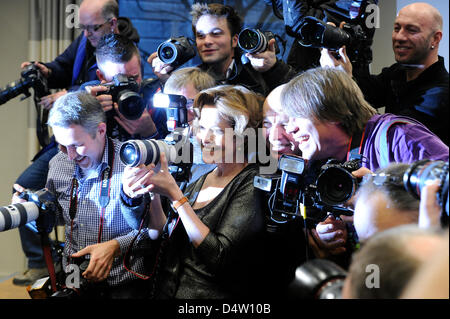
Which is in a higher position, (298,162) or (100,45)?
(100,45)

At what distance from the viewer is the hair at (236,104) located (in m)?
1.50

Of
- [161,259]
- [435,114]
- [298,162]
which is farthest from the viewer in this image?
[161,259]

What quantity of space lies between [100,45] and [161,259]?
91 cm

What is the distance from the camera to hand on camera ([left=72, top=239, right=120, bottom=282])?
154cm

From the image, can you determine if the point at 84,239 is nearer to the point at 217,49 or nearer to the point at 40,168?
the point at 40,168

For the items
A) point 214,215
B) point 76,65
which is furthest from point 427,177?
point 76,65

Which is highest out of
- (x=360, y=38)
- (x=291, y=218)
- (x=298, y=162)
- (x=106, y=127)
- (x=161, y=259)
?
(x=360, y=38)

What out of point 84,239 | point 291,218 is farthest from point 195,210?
point 84,239

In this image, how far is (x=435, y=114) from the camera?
141 centimetres

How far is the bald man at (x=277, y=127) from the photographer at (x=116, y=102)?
495mm

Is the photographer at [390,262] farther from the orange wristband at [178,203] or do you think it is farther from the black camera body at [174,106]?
the black camera body at [174,106]

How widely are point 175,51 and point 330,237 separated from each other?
88cm

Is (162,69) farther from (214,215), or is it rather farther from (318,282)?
(318,282)
